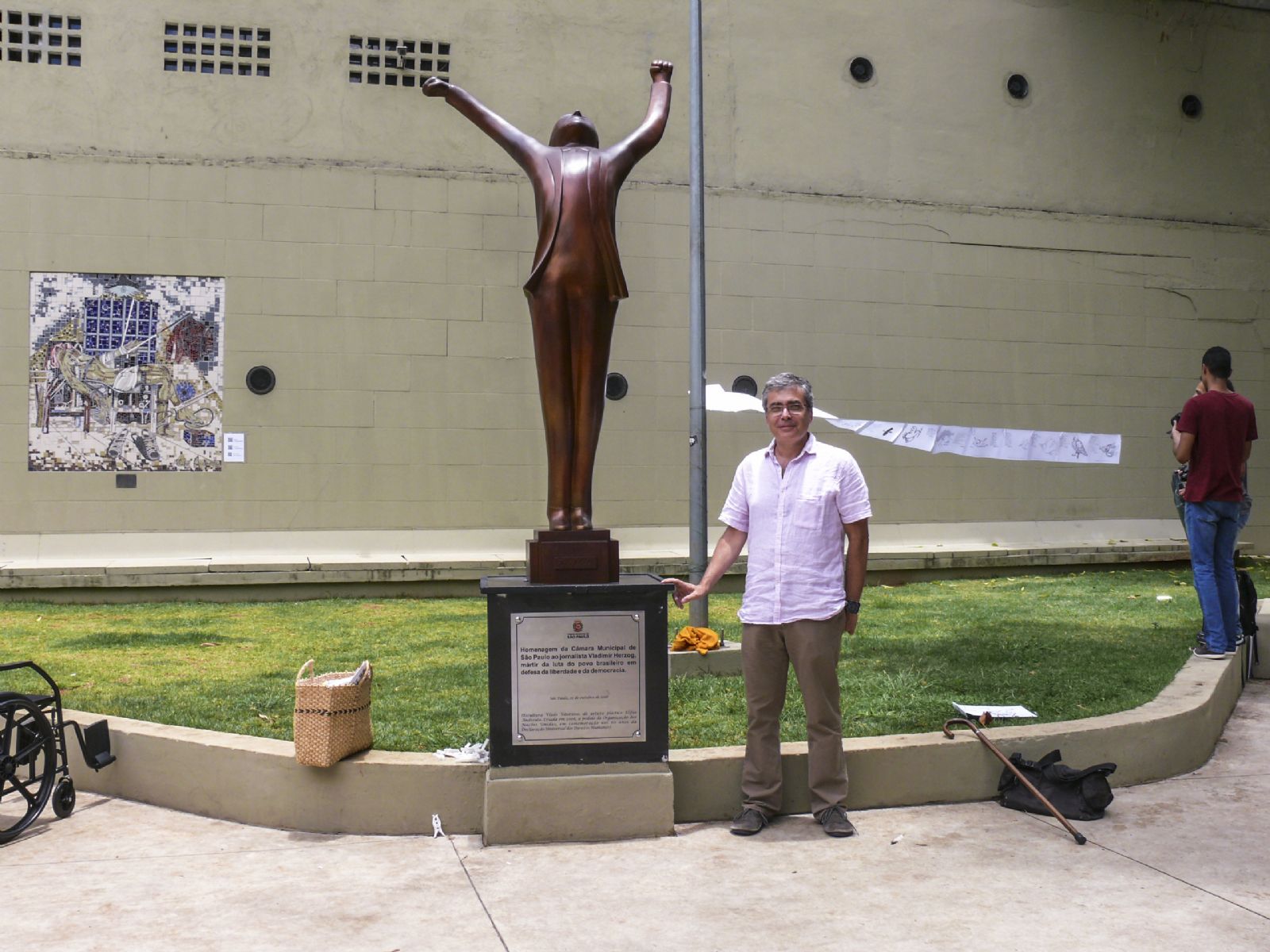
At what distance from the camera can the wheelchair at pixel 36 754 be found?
4984 millimetres

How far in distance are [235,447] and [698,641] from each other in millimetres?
7327

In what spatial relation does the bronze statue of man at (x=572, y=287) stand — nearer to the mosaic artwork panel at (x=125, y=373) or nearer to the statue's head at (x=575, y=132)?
the statue's head at (x=575, y=132)

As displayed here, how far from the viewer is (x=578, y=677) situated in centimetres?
508

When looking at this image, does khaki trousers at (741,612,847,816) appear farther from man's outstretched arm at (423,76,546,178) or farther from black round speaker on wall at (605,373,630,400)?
black round speaker on wall at (605,373,630,400)

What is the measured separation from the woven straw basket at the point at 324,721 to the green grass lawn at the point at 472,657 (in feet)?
1.88

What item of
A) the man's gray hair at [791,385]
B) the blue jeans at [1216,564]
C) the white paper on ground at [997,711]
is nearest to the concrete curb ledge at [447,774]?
the white paper on ground at [997,711]

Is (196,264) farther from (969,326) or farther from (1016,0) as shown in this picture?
(1016,0)

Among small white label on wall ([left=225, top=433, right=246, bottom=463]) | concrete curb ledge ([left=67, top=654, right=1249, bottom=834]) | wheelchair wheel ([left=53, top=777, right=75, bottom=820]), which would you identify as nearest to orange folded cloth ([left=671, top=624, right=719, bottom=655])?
concrete curb ledge ([left=67, top=654, right=1249, bottom=834])

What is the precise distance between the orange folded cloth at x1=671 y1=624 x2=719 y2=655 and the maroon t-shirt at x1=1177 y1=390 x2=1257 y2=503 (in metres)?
3.02

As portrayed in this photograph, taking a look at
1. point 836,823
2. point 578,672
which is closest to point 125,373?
point 578,672

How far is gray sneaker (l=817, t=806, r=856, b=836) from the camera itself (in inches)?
192

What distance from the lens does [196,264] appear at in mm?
13078

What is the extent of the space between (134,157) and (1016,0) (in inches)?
429

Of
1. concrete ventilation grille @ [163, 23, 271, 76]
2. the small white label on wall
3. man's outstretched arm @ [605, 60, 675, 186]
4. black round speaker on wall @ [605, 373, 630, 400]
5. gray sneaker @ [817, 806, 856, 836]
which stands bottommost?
gray sneaker @ [817, 806, 856, 836]
